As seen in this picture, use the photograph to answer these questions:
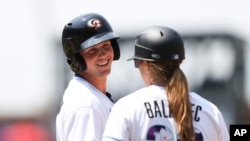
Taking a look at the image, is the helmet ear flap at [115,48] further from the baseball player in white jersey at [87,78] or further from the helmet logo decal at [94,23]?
the helmet logo decal at [94,23]

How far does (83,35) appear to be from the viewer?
5020 millimetres

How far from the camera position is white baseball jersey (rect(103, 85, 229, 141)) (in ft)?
14.4

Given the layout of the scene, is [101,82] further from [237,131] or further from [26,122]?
[26,122]

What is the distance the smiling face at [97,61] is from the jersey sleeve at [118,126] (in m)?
0.53

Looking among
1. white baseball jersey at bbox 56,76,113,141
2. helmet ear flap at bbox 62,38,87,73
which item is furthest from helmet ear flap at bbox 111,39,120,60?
white baseball jersey at bbox 56,76,113,141

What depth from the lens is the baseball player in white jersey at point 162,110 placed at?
4379mm

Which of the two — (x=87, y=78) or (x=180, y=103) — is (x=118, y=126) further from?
(x=87, y=78)

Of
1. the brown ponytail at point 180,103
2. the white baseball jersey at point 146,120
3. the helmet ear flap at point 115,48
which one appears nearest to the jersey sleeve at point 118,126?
the white baseball jersey at point 146,120

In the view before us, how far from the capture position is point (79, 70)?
493 centimetres

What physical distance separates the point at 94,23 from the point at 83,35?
0.33 feet

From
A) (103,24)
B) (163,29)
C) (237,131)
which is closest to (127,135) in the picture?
(163,29)

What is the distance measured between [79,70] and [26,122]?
616 inches

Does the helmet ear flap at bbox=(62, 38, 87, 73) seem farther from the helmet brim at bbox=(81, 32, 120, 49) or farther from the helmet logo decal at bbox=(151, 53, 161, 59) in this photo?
the helmet logo decal at bbox=(151, 53, 161, 59)

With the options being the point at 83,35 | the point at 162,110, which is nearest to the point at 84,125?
the point at 162,110
